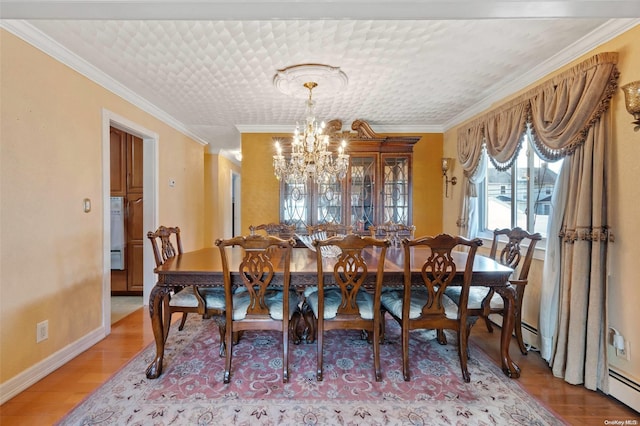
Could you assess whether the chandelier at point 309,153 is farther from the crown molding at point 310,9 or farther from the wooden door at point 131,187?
the wooden door at point 131,187

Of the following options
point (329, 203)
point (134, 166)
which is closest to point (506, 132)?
point (329, 203)

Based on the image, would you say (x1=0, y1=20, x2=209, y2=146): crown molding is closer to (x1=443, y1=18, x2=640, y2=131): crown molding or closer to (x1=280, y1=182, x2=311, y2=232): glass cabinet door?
(x1=280, y1=182, x2=311, y2=232): glass cabinet door

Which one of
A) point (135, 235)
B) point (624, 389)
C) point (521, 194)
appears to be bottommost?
point (624, 389)

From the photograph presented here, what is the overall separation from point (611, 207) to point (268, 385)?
2531 mm

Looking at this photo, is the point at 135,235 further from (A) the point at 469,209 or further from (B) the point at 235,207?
(A) the point at 469,209

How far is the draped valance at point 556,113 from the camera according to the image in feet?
5.97

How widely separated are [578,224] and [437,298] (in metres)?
1.05

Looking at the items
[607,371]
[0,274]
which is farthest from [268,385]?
[607,371]

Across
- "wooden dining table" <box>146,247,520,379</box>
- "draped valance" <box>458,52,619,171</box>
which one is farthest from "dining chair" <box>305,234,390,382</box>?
"draped valance" <box>458,52,619,171</box>

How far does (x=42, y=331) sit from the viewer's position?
6.61 ft

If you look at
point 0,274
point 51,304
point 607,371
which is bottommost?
point 607,371

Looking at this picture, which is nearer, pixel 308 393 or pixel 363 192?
pixel 308 393

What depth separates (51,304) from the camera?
210 centimetres

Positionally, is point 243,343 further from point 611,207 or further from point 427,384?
point 611,207
